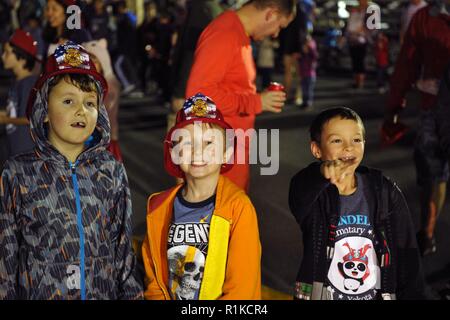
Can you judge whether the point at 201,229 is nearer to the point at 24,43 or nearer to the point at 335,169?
the point at 335,169

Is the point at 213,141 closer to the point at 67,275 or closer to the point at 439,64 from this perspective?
the point at 67,275

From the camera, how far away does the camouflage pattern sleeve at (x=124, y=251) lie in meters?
3.31

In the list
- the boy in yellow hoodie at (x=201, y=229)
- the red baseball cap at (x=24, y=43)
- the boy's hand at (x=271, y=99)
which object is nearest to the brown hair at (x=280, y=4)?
the boy's hand at (x=271, y=99)

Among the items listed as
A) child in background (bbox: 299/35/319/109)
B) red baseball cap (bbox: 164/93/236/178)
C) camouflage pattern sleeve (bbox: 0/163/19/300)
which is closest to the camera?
camouflage pattern sleeve (bbox: 0/163/19/300)

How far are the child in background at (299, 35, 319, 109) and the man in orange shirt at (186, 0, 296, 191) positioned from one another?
767cm

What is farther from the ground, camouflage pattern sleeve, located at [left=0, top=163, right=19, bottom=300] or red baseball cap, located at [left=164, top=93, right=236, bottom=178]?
red baseball cap, located at [left=164, top=93, right=236, bottom=178]

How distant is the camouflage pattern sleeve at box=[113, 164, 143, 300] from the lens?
130 inches

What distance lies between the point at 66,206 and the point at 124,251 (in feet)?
1.10

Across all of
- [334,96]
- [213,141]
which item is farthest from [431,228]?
[334,96]

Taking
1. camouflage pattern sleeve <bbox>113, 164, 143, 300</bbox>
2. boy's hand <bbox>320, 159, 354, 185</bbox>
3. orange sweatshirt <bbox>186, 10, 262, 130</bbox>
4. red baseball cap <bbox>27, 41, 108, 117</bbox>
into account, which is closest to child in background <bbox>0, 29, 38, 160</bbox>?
orange sweatshirt <bbox>186, 10, 262, 130</bbox>

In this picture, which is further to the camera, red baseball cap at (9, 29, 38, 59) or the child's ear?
red baseball cap at (9, 29, 38, 59)

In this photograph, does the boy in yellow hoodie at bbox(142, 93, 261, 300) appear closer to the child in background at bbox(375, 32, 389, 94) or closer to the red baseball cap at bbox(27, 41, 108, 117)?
the red baseball cap at bbox(27, 41, 108, 117)

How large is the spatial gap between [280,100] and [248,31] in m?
0.49

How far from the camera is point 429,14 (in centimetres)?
584
